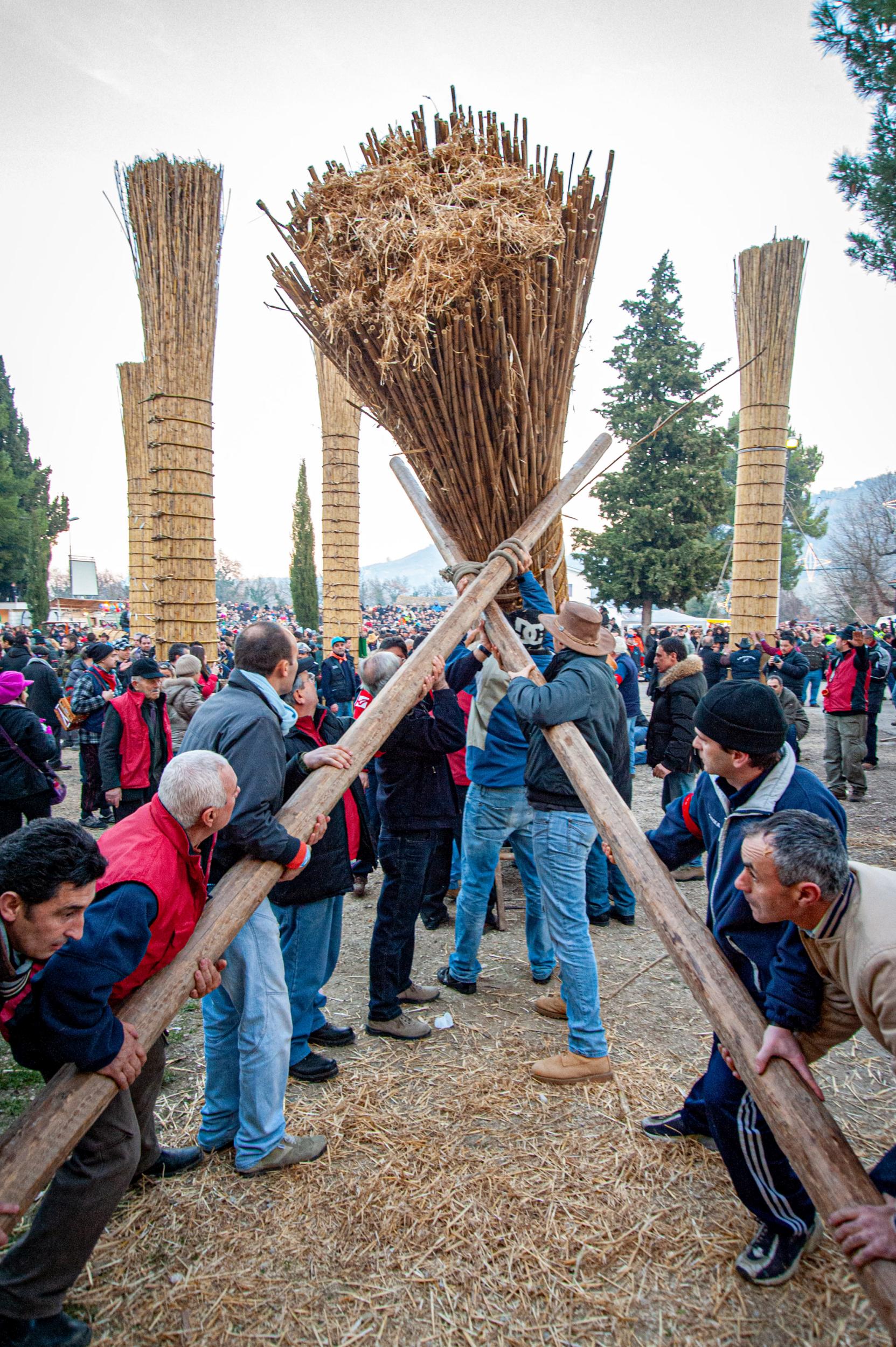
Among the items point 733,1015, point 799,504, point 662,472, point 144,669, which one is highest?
point 799,504

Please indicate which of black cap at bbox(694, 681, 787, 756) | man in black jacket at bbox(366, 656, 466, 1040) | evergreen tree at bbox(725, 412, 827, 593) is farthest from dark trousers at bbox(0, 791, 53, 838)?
evergreen tree at bbox(725, 412, 827, 593)

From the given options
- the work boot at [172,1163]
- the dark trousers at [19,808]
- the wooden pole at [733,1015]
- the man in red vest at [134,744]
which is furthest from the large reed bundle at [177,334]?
the work boot at [172,1163]

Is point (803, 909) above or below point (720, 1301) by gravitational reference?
above

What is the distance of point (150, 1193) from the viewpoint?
8.17ft

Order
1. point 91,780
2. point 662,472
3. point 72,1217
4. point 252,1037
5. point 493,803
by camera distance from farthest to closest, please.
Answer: point 662,472 < point 91,780 < point 493,803 < point 252,1037 < point 72,1217

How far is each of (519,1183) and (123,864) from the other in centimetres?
169

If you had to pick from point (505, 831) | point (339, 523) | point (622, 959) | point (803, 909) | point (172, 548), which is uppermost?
point (339, 523)

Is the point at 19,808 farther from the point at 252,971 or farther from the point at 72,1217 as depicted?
the point at 72,1217

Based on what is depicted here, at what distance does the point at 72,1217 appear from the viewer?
6.37 feet

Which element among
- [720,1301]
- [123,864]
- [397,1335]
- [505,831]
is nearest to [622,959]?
[505,831]

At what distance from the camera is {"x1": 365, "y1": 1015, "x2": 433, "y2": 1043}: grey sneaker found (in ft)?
11.4

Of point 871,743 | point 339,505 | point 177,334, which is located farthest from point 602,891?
point 339,505

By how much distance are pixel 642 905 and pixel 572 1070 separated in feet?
3.06

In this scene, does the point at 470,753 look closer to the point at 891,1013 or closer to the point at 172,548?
the point at 891,1013
